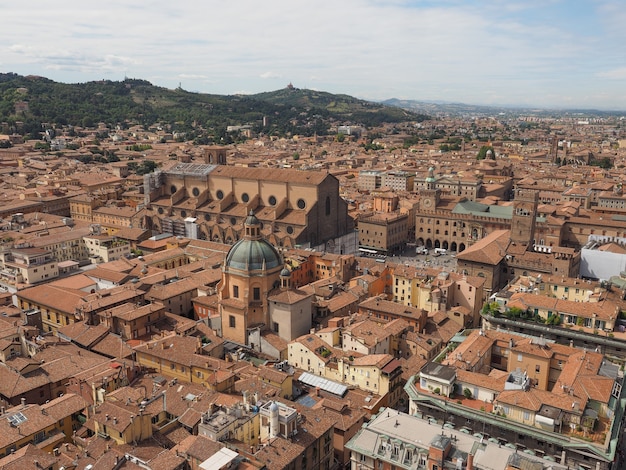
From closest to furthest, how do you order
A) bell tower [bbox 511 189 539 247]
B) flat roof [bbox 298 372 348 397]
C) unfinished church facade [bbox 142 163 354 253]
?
flat roof [bbox 298 372 348 397] → bell tower [bbox 511 189 539 247] → unfinished church facade [bbox 142 163 354 253]

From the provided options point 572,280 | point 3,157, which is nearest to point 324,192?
point 572,280

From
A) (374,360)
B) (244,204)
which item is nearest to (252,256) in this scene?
(374,360)

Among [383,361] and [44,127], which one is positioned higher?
[44,127]

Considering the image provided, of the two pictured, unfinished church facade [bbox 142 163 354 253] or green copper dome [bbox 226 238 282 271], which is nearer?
green copper dome [bbox 226 238 282 271]

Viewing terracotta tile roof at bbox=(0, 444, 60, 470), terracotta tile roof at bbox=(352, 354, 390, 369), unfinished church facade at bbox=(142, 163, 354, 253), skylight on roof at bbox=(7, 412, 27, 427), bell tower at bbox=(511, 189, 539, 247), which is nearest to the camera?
terracotta tile roof at bbox=(0, 444, 60, 470)

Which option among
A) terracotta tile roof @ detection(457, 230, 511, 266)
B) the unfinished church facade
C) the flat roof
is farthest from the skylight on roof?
terracotta tile roof @ detection(457, 230, 511, 266)

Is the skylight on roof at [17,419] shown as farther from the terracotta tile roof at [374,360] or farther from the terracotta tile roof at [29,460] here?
the terracotta tile roof at [374,360]

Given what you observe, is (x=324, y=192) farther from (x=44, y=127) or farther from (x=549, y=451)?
(x=44, y=127)

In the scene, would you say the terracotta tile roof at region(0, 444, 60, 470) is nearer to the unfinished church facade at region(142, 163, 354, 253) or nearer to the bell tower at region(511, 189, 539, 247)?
the unfinished church facade at region(142, 163, 354, 253)
